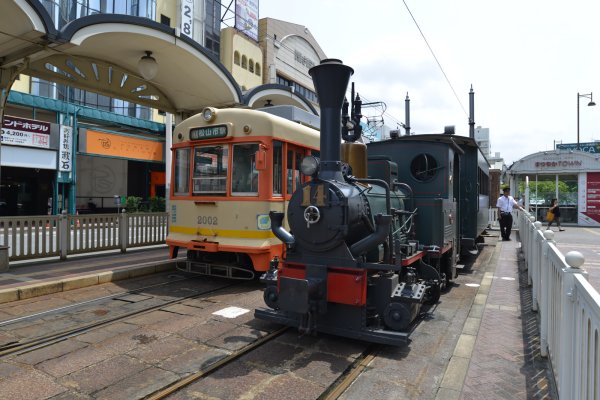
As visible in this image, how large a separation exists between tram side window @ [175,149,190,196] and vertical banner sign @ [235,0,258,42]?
2267 cm

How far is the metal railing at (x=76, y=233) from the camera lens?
747cm

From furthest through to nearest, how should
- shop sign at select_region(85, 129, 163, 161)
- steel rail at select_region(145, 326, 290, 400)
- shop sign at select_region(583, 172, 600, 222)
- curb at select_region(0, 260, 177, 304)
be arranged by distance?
shop sign at select_region(583, 172, 600, 222) → shop sign at select_region(85, 129, 163, 161) → curb at select_region(0, 260, 177, 304) → steel rail at select_region(145, 326, 290, 400)

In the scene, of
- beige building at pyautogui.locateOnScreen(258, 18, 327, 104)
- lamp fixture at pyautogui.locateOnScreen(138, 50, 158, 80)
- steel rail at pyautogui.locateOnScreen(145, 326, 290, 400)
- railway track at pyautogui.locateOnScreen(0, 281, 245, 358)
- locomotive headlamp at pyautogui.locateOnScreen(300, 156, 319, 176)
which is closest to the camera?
steel rail at pyautogui.locateOnScreen(145, 326, 290, 400)

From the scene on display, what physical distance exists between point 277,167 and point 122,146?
15359 mm

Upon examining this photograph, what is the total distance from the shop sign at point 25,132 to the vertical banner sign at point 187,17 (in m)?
10.7

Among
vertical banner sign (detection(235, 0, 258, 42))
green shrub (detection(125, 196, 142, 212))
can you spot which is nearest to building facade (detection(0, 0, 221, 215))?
green shrub (detection(125, 196, 142, 212))

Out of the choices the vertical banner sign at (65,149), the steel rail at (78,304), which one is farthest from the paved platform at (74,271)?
the vertical banner sign at (65,149)

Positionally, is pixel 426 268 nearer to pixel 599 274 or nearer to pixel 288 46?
pixel 599 274

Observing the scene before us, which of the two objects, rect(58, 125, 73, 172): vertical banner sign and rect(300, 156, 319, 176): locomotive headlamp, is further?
rect(58, 125, 73, 172): vertical banner sign

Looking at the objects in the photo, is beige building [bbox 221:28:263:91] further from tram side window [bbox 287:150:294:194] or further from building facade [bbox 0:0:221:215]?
tram side window [bbox 287:150:294:194]

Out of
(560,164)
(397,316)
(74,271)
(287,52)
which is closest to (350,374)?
(397,316)

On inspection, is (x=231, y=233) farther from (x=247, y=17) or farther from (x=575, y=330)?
(x=247, y=17)

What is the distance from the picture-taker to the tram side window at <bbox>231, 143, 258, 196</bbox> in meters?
6.81

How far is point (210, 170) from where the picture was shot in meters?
7.18
